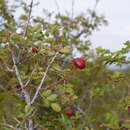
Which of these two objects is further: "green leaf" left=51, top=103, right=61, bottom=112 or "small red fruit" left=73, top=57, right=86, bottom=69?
"small red fruit" left=73, top=57, right=86, bottom=69

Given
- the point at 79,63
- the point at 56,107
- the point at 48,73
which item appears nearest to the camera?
the point at 56,107

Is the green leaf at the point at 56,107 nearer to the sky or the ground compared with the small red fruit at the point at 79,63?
nearer to the ground

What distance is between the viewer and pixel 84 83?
6.27m

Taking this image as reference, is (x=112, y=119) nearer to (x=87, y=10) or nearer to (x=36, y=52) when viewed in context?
(x=36, y=52)

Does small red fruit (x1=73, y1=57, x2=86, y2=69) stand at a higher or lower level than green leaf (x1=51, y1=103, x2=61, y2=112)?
higher

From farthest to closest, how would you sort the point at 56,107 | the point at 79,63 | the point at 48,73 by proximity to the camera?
the point at 48,73 < the point at 79,63 < the point at 56,107

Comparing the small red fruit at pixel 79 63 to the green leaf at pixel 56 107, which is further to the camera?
the small red fruit at pixel 79 63

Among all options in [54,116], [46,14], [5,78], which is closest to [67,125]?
[54,116]

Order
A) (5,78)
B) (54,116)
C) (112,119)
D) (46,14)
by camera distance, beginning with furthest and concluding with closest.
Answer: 1. (46,14)
2. (5,78)
3. (54,116)
4. (112,119)

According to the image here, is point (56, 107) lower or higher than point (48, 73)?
lower

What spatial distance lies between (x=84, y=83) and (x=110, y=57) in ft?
12.9

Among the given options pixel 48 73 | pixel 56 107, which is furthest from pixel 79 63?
pixel 48 73

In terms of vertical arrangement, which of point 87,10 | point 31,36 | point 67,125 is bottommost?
point 67,125

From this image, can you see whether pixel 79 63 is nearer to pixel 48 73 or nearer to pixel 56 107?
pixel 56 107
